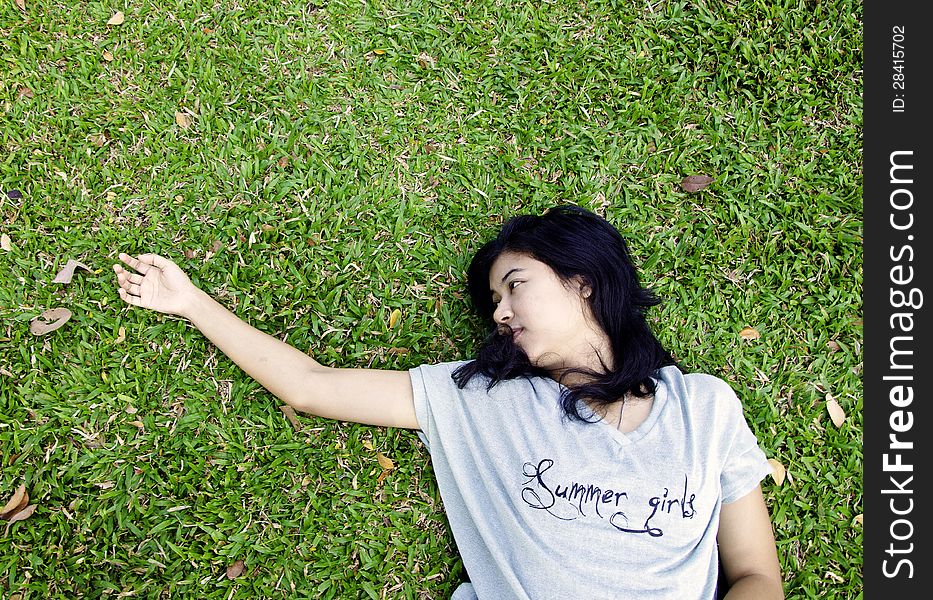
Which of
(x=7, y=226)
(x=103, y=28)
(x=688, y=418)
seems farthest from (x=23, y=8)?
(x=688, y=418)

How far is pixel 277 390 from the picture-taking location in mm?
3027

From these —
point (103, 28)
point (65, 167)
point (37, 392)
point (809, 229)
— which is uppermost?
point (103, 28)

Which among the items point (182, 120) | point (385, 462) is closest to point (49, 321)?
point (182, 120)

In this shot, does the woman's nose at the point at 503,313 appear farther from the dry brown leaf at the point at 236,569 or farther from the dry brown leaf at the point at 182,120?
the dry brown leaf at the point at 182,120

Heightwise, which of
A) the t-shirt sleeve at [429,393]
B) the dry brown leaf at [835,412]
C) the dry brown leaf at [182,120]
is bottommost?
the dry brown leaf at [835,412]

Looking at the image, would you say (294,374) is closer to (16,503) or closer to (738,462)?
(16,503)

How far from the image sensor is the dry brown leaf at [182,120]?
364 cm

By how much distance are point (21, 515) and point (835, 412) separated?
4.18 m

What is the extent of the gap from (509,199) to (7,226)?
8.78 feet

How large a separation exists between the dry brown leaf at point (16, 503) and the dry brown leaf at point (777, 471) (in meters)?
3.74

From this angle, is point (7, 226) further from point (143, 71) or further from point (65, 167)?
point (143, 71)

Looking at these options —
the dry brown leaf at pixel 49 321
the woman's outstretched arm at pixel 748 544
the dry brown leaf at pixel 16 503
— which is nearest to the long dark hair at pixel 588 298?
the woman's outstretched arm at pixel 748 544

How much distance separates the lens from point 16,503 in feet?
10.2

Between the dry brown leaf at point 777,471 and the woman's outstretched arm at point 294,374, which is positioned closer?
the woman's outstretched arm at point 294,374
